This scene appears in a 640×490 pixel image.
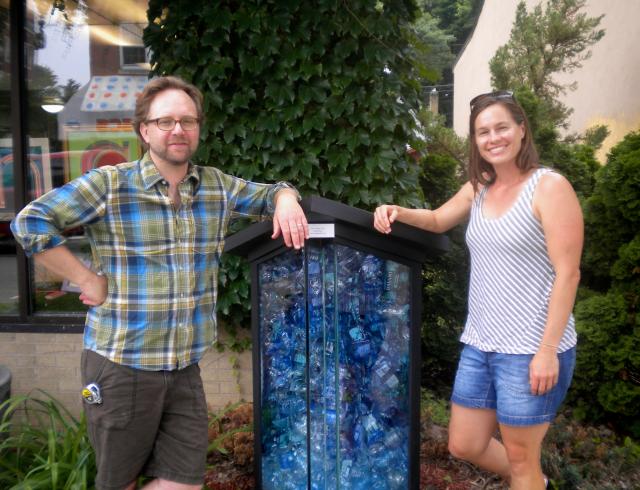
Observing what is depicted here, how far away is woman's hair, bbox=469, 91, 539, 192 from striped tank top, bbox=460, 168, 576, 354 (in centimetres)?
6

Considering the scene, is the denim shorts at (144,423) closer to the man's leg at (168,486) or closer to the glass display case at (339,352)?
the man's leg at (168,486)

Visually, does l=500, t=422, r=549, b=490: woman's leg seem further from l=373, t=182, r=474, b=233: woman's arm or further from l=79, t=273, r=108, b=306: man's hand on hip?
l=79, t=273, r=108, b=306: man's hand on hip

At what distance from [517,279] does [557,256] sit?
0.17 metres

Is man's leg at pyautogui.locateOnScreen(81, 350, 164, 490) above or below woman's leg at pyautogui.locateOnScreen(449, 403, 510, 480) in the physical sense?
above

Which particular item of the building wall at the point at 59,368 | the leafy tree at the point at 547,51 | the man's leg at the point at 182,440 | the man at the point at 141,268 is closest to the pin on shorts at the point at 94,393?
the man at the point at 141,268

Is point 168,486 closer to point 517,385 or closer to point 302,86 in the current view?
point 517,385

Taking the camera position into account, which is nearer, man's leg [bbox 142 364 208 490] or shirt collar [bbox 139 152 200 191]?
shirt collar [bbox 139 152 200 191]

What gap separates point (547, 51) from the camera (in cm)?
880

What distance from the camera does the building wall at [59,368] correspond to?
4.12 m

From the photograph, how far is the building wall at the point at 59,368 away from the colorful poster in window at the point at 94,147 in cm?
124

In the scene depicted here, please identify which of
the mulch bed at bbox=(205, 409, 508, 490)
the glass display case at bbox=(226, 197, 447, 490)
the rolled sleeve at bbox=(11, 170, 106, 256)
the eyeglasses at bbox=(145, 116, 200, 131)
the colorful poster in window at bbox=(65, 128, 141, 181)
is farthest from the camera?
the colorful poster in window at bbox=(65, 128, 141, 181)

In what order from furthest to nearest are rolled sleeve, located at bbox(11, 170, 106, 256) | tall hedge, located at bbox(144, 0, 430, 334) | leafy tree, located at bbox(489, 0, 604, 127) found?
leafy tree, located at bbox(489, 0, 604, 127)
tall hedge, located at bbox(144, 0, 430, 334)
rolled sleeve, located at bbox(11, 170, 106, 256)

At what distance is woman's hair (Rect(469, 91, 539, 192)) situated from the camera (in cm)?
216

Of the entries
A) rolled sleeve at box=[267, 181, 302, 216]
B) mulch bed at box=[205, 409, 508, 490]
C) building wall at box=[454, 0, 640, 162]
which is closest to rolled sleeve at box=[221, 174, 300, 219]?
rolled sleeve at box=[267, 181, 302, 216]
